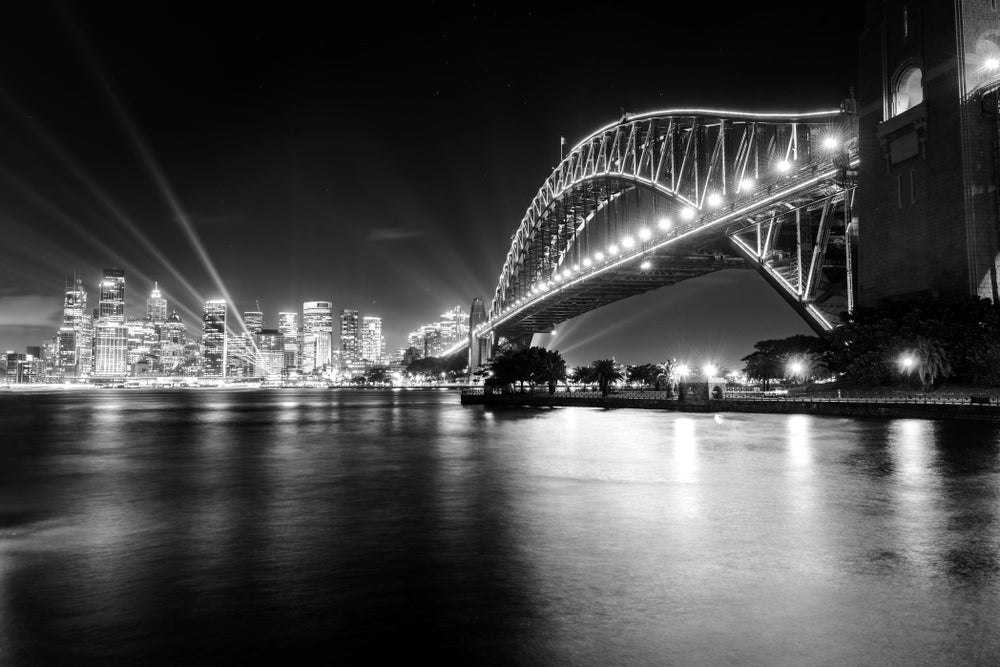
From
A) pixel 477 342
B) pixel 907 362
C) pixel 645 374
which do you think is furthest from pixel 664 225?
pixel 477 342

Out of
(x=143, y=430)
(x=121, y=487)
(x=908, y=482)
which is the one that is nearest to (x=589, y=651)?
(x=908, y=482)

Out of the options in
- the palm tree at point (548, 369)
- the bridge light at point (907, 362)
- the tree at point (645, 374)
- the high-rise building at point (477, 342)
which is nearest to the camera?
the bridge light at point (907, 362)

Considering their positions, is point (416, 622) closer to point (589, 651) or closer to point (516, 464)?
point (589, 651)

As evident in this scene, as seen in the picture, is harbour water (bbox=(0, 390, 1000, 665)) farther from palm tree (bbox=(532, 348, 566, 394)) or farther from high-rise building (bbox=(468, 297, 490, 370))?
high-rise building (bbox=(468, 297, 490, 370))

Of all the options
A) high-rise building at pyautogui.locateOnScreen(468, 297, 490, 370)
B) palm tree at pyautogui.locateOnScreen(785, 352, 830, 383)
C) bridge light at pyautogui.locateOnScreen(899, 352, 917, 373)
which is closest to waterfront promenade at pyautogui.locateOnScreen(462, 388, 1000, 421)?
bridge light at pyautogui.locateOnScreen(899, 352, 917, 373)

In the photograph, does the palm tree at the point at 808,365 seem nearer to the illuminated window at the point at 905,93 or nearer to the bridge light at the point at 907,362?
the bridge light at the point at 907,362

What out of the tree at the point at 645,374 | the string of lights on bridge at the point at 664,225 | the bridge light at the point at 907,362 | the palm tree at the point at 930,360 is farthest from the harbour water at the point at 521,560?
the tree at the point at 645,374
